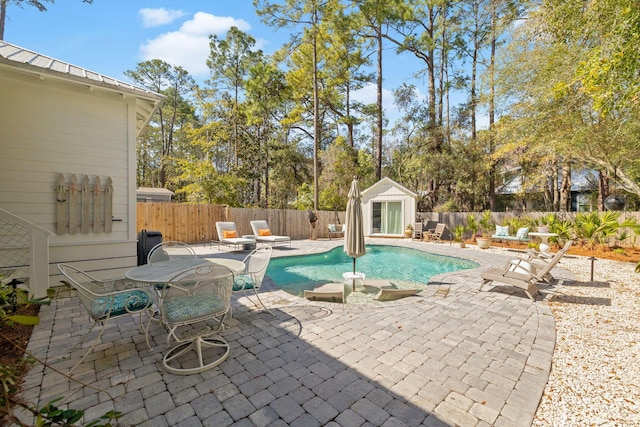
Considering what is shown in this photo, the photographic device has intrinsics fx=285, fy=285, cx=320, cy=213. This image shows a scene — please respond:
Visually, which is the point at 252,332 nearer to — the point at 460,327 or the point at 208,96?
the point at 460,327

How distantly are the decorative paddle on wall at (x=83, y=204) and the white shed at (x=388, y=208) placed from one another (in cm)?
1182

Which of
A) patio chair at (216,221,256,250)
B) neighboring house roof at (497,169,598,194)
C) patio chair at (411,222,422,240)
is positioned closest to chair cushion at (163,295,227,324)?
patio chair at (216,221,256,250)

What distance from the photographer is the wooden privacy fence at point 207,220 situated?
414 inches

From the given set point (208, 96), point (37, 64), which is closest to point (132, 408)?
point (37, 64)

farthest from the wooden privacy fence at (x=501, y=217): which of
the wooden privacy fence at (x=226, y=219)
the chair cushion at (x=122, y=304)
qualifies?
the chair cushion at (x=122, y=304)

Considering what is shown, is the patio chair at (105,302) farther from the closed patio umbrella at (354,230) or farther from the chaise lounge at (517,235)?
the chaise lounge at (517,235)

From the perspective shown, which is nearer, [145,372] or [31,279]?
[145,372]

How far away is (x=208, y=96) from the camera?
19188 millimetres

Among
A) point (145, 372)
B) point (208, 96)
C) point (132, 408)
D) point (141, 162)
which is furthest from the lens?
point (141, 162)

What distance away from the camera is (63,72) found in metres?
4.26

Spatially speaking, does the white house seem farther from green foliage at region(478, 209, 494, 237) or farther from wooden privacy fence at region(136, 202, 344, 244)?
green foliage at region(478, 209, 494, 237)

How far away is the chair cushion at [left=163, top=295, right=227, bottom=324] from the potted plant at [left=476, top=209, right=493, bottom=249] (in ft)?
33.4

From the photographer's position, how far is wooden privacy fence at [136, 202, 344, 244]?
10504 mm

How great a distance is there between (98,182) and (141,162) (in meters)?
23.4
